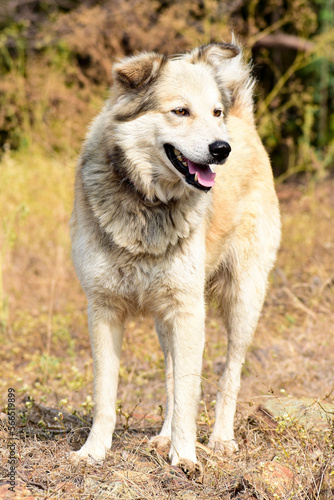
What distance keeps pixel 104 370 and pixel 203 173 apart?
3.78 feet

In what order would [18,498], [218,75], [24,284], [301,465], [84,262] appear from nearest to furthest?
[18,498] → [301,465] → [84,262] → [218,75] → [24,284]

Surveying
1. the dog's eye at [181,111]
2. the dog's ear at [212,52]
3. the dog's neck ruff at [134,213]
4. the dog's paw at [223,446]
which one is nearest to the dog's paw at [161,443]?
the dog's paw at [223,446]

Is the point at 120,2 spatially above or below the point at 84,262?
above

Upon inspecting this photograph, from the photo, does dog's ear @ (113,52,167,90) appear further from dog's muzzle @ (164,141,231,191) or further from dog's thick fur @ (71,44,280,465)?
dog's muzzle @ (164,141,231,191)

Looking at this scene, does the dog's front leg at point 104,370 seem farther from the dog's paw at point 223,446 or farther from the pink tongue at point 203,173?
the pink tongue at point 203,173

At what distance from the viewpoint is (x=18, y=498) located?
7.79ft

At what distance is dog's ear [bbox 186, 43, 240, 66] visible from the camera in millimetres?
3303

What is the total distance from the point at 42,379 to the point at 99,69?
5139 mm

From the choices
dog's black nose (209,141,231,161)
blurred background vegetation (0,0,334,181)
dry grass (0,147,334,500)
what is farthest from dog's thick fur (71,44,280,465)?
blurred background vegetation (0,0,334,181)

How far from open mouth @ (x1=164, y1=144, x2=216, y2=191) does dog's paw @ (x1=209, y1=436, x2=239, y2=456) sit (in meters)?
1.38

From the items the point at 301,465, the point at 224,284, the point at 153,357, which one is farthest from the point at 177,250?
the point at 153,357

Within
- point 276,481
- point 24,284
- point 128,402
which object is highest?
point 276,481

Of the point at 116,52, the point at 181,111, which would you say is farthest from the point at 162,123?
the point at 116,52

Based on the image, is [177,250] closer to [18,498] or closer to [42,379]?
[18,498]
